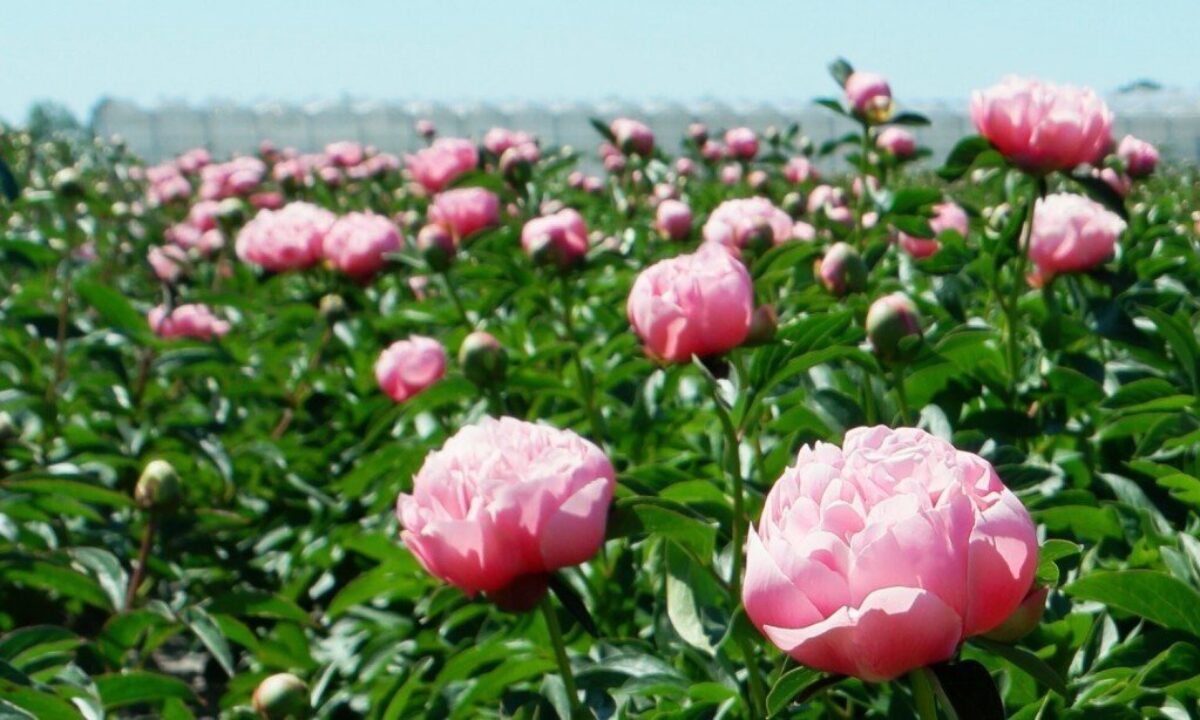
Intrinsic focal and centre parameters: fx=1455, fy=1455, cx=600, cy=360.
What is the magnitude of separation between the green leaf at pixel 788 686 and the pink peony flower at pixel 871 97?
1713 millimetres

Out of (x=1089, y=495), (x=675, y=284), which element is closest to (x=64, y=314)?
(x=675, y=284)

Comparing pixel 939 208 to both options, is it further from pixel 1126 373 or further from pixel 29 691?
pixel 29 691

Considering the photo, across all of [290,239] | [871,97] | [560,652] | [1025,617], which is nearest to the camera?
[1025,617]

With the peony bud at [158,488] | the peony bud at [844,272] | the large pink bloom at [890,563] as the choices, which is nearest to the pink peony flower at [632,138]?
the peony bud at [844,272]

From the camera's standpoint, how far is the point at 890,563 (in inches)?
30.0

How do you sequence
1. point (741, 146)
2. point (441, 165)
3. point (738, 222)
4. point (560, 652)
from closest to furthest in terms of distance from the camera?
1. point (560, 652)
2. point (738, 222)
3. point (441, 165)
4. point (741, 146)

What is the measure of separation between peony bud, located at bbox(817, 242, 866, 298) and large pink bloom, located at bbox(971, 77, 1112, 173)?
0.77ft

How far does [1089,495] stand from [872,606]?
2.10ft

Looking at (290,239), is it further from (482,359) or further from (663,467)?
(663,467)

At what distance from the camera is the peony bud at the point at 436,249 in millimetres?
2469

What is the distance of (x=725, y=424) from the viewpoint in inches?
49.5

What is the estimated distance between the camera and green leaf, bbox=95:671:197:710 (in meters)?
1.60

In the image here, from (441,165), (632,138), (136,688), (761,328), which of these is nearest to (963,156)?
(761,328)

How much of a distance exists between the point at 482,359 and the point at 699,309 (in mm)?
505
